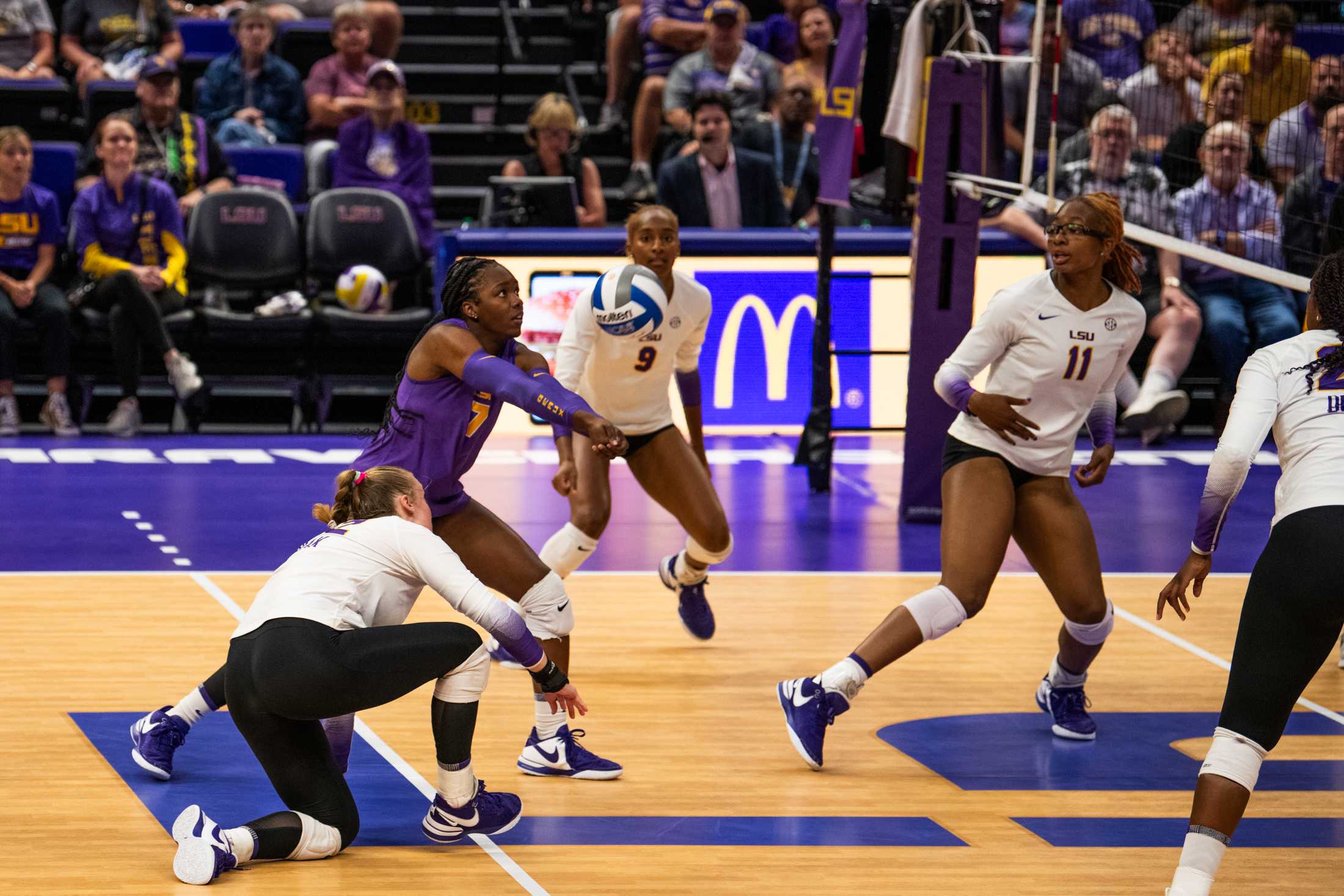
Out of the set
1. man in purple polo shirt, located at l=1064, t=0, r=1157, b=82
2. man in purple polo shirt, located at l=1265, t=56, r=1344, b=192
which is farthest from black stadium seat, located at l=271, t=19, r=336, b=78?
man in purple polo shirt, located at l=1265, t=56, r=1344, b=192

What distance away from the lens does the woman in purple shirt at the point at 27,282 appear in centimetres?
1212

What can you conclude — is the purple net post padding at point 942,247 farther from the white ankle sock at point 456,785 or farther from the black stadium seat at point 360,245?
the white ankle sock at point 456,785

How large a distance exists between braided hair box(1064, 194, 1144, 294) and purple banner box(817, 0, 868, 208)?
161 inches

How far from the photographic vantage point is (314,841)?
16.5 feet

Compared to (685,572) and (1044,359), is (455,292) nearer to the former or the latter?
(1044,359)

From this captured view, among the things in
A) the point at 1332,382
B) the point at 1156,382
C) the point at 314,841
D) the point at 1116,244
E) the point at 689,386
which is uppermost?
the point at 1116,244

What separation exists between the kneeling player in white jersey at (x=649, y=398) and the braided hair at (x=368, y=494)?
172 cm

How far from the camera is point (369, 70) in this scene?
45.5ft

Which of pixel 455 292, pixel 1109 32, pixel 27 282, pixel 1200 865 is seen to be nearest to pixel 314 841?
pixel 455 292

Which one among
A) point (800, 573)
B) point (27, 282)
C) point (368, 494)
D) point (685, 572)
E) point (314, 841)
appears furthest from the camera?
point (27, 282)

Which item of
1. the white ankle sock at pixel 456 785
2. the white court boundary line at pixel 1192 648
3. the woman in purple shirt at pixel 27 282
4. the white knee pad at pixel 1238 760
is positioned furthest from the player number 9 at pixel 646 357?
the woman in purple shirt at pixel 27 282

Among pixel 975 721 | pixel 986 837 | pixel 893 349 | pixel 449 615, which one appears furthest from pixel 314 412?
pixel 986 837

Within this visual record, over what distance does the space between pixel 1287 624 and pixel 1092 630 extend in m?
1.93

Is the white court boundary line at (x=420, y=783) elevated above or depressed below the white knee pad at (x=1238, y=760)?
below
